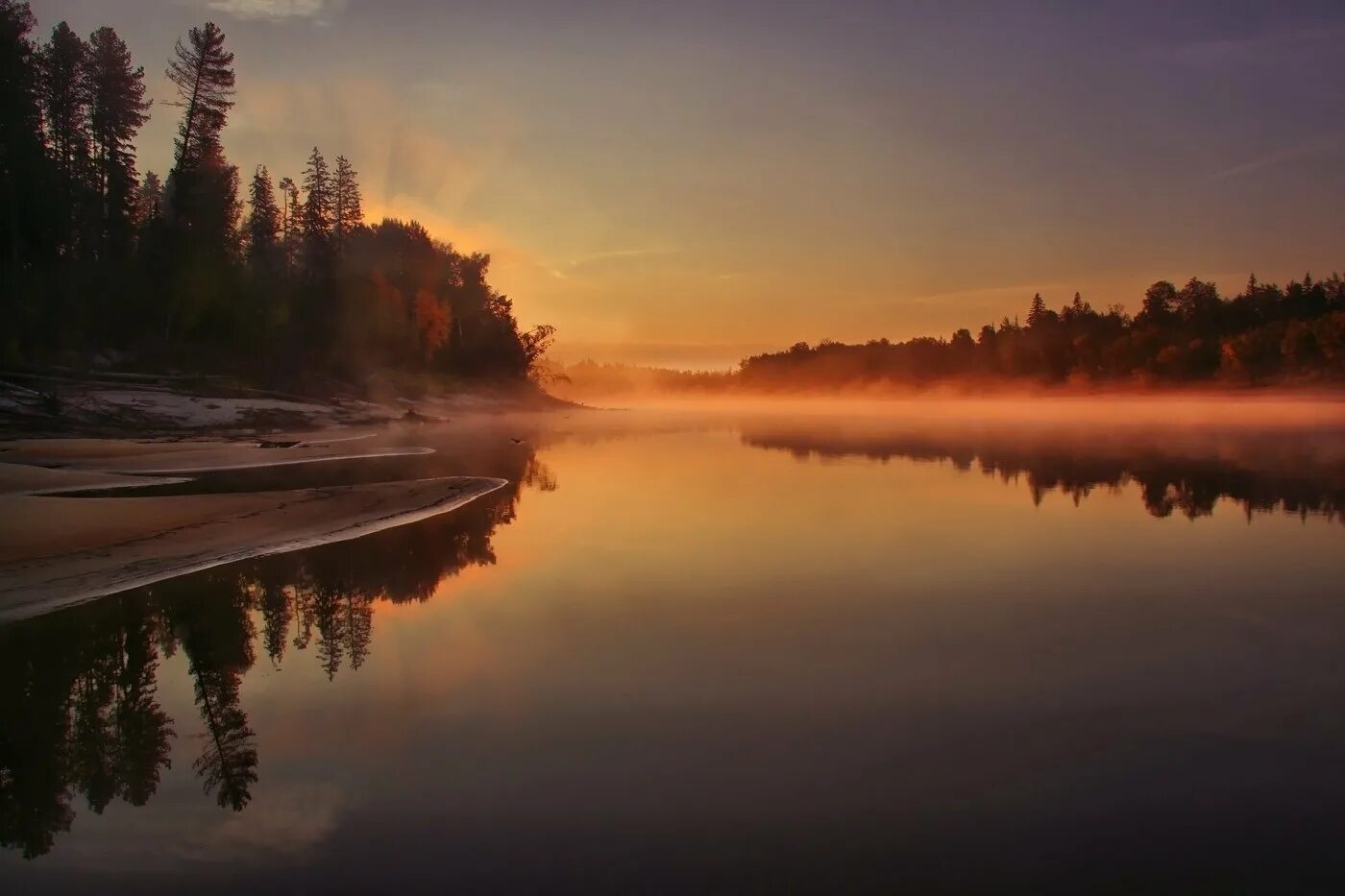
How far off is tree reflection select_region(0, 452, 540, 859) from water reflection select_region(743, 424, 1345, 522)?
22630 mm

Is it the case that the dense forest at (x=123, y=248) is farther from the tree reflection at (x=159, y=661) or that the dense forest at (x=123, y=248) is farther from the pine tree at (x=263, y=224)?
the tree reflection at (x=159, y=661)

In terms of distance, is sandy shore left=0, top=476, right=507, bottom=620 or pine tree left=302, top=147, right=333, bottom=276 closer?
sandy shore left=0, top=476, right=507, bottom=620

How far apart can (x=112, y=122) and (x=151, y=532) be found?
64.5 metres

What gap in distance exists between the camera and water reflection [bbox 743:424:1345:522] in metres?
26.2

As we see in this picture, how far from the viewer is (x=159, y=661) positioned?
10273mm

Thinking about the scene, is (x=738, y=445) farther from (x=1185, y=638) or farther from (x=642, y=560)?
(x=1185, y=638)

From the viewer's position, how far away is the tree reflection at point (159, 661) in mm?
7316

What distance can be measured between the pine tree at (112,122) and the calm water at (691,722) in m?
63.3

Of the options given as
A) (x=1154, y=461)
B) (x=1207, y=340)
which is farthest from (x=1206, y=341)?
(x=1154, y=461)

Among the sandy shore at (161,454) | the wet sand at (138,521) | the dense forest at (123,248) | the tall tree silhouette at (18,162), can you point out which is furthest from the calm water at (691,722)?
the tall tree silhouette at (18,162)

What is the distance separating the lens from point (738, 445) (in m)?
58.0

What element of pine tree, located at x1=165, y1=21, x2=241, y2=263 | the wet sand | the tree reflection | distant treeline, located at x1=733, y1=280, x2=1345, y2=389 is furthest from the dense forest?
distant treeline, located at x1=733, y1=280, x2=1345, y2=389

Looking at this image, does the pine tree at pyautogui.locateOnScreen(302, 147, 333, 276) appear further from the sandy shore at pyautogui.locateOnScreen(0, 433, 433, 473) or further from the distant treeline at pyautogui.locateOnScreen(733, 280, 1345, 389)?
the distant treeline at pyautogui.locateOnScreen(733, 280, 1345, 389)

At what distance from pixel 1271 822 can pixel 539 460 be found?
39.2m
